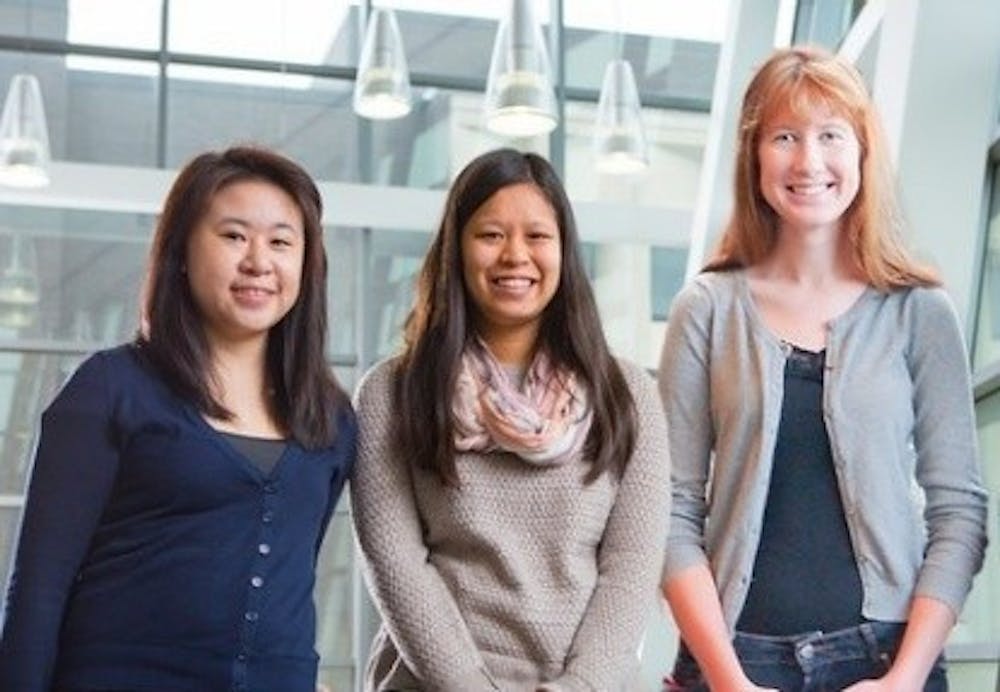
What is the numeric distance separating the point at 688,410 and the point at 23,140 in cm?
651

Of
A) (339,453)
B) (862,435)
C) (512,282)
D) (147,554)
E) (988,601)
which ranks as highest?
(512,282)

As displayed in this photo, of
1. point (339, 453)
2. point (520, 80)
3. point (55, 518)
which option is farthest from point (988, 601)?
point (520, 80)

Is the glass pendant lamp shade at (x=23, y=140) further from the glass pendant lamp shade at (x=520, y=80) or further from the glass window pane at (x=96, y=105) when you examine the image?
the glass pendant lamp shade at (x=520, y=80)

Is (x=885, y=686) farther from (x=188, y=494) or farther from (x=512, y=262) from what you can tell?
(x=188, y=494)

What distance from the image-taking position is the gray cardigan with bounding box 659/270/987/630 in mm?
2959

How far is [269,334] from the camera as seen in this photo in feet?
10.2

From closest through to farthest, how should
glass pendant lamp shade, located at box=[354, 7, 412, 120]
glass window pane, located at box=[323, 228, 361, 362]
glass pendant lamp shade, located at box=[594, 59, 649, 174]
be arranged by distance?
1. glass pendant lamp shade, located at box=[354, 7, 412, 120]
2. glass pendant lamp shade, located at box=[594, 59, 649, 174]
3. glass window pane, located at box=[323, 228, 361, 362]

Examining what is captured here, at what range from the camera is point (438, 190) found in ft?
36.2

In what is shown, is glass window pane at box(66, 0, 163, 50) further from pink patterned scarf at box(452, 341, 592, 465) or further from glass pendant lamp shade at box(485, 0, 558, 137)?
pink patterned scarf at box(452, 341, 592, 465)

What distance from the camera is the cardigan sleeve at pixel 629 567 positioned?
302cm

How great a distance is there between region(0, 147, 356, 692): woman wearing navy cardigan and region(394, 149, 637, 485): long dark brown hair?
149mm

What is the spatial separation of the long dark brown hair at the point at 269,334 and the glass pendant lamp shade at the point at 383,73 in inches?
213

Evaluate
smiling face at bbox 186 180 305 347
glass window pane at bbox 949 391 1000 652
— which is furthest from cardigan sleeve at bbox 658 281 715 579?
glass window pane at bbox 949 391 1000 652

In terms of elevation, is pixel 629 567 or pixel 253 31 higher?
pixel 253 31
